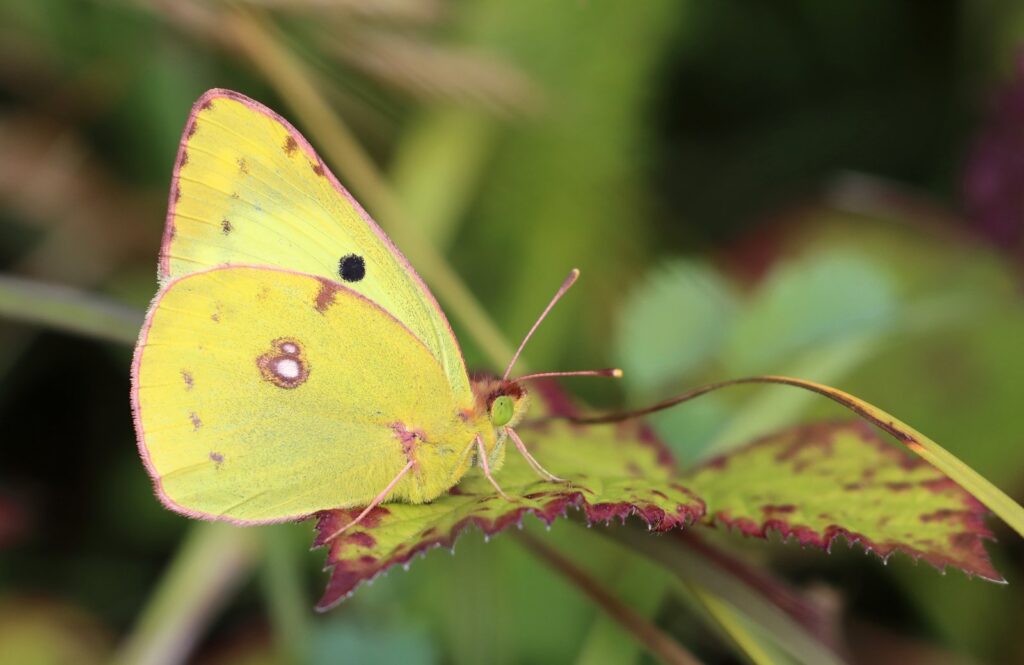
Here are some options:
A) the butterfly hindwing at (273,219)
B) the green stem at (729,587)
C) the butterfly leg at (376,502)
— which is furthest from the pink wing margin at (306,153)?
the green stem at (729,587)

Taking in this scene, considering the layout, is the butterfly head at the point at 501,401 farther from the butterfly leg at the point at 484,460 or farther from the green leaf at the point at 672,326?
the green leaf at the point at 672,326

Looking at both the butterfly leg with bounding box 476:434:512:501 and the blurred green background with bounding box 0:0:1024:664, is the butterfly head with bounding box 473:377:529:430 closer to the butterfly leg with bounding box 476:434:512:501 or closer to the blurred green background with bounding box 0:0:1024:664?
the butterfly leg with bounding box 476:434:512:501

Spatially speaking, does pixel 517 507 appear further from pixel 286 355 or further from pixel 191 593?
pixel 191 593

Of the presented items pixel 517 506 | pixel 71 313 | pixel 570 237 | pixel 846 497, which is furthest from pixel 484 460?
pixel 570 237

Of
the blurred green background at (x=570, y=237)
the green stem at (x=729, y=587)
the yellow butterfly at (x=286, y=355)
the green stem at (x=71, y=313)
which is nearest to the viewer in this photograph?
the green stem at (x=729, y=587)

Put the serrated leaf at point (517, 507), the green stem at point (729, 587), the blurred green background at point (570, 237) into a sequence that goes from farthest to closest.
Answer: the blurred green background at point (570, 237)
the green stem at point (729, 587)
the serrated leaf at point (517, 507)

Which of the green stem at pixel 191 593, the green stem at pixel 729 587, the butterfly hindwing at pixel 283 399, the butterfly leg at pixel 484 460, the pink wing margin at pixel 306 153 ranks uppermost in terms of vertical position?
the pink wing margin at pixel 306 153

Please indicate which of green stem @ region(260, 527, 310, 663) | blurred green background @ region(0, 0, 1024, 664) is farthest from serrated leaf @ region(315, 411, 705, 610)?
green stem @ region(260, 527, 310, 663)

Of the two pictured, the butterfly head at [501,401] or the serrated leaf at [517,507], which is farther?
the butterfly head at [501,401]
